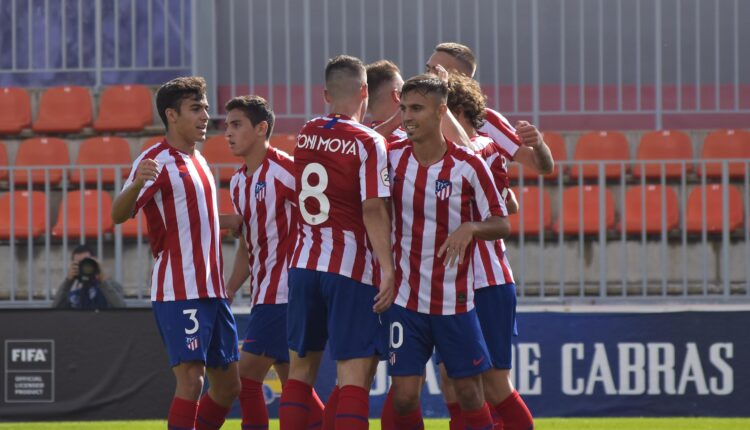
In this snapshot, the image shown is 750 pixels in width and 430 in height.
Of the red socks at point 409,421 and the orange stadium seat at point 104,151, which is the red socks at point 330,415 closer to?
the red socks at point 409,421

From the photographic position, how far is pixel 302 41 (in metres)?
13.4

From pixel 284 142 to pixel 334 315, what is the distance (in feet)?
20.1

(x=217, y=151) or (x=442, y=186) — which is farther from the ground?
(x=217, y=151)

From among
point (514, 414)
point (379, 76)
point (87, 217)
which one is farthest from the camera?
point (87, 217)

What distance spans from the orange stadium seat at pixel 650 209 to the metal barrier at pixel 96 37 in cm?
484

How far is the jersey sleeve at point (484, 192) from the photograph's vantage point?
5676 mm

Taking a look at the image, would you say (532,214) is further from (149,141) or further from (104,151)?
(104,151)

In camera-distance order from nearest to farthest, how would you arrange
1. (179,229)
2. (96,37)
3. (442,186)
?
(442,186) < (179,229) < (96,37)

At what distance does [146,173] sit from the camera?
5.93 meters

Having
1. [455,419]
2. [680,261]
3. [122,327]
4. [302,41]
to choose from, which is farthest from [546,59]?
[455,419]

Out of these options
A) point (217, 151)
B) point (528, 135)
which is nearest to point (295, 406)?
point (528, 135)

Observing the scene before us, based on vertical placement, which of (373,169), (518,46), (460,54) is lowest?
(373,169)

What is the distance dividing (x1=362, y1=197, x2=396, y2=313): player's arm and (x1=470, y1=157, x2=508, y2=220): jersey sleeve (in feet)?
1.30

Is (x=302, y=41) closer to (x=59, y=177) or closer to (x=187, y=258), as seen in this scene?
(x=59, y=177)
